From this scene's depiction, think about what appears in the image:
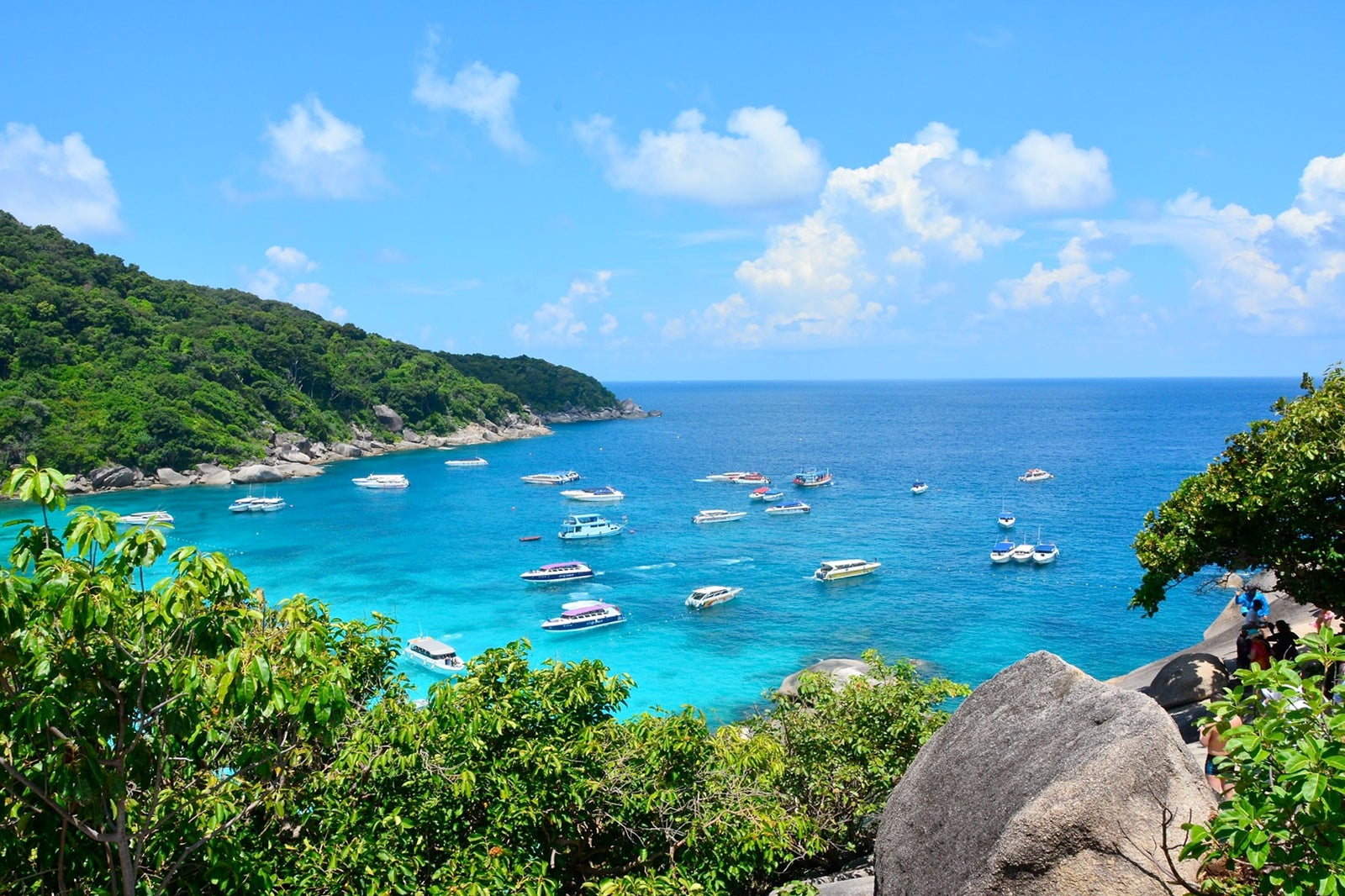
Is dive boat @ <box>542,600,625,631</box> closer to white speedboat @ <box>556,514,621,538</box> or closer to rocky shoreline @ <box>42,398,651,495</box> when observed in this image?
white speedboat @ <box>556,514,621,538</box>

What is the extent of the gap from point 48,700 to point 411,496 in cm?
8252

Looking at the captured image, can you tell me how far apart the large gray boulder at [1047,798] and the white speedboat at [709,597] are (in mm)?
39108

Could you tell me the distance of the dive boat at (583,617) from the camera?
4388 cm

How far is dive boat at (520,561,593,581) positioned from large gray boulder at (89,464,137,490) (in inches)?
1927

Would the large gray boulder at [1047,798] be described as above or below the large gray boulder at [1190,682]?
above

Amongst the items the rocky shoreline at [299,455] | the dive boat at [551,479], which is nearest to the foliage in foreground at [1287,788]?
the rocky shoreline at [299,455]

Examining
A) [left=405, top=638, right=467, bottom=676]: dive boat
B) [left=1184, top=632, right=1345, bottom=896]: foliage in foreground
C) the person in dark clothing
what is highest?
[left=1184, top=632, right=1345, bottom=896]: foliage in foreground

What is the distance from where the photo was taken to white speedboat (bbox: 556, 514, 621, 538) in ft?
216

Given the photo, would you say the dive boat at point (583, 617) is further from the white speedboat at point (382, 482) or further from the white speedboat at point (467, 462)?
the white speedboat at point (467, 462)

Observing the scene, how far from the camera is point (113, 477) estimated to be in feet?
253

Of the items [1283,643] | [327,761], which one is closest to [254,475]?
[327,761]

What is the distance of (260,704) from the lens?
6109mm

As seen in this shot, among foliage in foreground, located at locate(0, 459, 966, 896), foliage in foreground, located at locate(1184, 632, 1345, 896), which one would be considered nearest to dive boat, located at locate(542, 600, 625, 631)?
foliage in foreground, located at locate(0, 459, 966, 896)

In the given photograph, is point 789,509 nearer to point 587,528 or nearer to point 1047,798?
point 587,528
